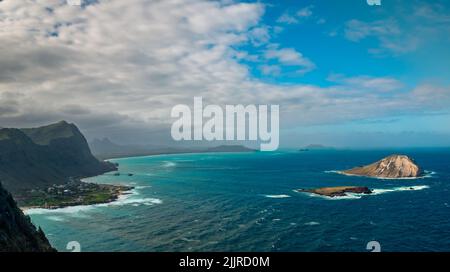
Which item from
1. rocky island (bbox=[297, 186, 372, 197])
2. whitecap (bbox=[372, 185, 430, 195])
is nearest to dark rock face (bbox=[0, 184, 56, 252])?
rocky island (bbox=[297, 186, 372, 197])

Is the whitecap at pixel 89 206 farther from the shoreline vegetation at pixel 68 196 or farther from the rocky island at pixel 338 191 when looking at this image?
the rocky island at pixel 338 191

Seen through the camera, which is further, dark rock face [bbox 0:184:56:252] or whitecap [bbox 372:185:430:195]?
whitecap [bbox 372:185:430:195]

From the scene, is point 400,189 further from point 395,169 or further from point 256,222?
point 256,222

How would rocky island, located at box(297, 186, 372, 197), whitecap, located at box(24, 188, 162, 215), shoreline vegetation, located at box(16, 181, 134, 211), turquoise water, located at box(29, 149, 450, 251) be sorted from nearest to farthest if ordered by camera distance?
1. turquoise water, located at box(29, 149, 450, 251)
2. whitecap, located at box(24, 188, 162, 215)
3. shoreline vegetation, located at box(16, 181, 134, 211)
4. rocky island, located at box(297, 186, 372, 197)

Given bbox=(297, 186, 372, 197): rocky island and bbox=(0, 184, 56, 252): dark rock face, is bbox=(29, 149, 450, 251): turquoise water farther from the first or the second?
bbox=(0, 184, 56, 252): dark rock face

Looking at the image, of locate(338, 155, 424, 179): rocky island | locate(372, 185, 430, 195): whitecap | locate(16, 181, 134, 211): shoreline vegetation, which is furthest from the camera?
locate(338, 155, 424, 179): rocky island

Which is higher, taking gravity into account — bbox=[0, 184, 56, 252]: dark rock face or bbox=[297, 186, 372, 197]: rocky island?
bbox=[0, 184, 56, 252]: dark rock face

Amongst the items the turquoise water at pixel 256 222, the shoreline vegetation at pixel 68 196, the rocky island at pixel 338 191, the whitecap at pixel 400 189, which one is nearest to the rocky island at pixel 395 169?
the whitecap at pixel 400 189

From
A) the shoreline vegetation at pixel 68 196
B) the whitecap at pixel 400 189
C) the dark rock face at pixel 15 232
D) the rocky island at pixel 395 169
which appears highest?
the dark rock face at pixel 15 232

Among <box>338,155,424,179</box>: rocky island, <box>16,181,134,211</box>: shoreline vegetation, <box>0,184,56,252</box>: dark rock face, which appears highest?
<box>0,184,56,252</box>: dark rock face
